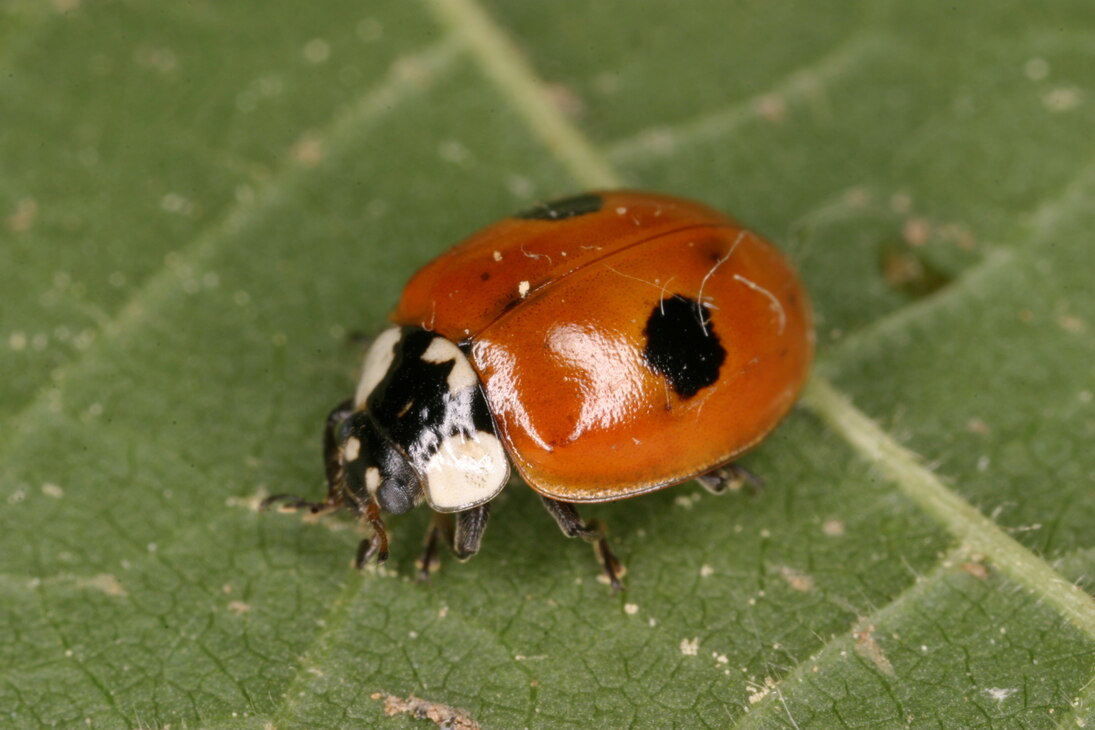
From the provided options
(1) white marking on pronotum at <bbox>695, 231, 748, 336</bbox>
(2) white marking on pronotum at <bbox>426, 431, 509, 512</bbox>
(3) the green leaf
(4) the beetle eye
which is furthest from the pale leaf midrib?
(4) the beetle eye

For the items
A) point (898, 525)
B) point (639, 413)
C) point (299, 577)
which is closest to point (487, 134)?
point (639, 413)

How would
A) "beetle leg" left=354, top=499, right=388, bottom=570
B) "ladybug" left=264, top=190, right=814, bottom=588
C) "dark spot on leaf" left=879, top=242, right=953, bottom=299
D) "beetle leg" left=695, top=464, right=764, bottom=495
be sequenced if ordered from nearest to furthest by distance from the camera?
"ladybug" left=264, top=190, right=814, bottom=588 < "beetle leg" left=354, top=499, right=388, bottom=570 < "beetle leg" left=695, top=464, right=764, bottom=495 < "dark spot on leaf" left=879, top=242, right=953, bottom=299

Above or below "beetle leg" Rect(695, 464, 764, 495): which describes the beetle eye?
above

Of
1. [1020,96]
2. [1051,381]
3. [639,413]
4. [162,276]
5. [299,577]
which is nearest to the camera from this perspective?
[639,413]

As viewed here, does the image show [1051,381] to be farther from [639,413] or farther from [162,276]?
[162,276]

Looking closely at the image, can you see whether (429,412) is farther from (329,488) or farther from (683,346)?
(683,346)

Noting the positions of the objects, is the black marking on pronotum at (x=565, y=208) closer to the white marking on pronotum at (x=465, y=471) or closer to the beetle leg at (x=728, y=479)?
the white marking on pronotum at (x=465, y=471)

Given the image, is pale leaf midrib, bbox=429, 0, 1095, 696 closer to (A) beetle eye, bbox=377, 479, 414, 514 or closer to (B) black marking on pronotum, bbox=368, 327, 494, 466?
(B) black marking on pronotum, bbox=368, 327, 494, 466
